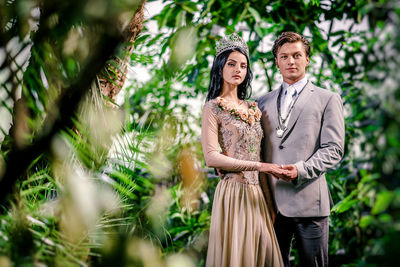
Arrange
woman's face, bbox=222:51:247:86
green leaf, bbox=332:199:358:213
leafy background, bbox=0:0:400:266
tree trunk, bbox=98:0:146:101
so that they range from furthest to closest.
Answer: woman's face, bbox=222:51:247:86 < tree trunk, bbox=98:0:146:101 < green leaf, bbox=332:199:358:213 < leafy background, bbox=0:0:400:266

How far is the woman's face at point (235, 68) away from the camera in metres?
1.76

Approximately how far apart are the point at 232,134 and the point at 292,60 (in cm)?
50

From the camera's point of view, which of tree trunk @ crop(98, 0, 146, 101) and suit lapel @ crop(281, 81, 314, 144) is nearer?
tree trunk @ crop(98, 0, 146, 101)

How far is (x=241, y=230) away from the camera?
163 cm

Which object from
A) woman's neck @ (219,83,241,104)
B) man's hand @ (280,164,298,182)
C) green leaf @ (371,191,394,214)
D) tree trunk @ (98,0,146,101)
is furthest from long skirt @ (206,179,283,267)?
green leaf @ (371,191,394,214)

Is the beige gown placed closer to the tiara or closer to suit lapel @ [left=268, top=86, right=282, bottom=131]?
suit lapel @ [left=268, top=86, right=282, bottom=131]

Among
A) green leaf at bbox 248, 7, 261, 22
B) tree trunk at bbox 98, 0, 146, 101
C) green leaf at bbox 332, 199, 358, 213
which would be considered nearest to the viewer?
green leaf at bbox 332, 199, 358, 213

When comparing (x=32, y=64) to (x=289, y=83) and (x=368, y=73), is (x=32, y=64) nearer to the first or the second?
(x=368, y=73)

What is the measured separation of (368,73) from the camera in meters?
0.74

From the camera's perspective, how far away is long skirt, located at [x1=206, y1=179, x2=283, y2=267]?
1.60 m

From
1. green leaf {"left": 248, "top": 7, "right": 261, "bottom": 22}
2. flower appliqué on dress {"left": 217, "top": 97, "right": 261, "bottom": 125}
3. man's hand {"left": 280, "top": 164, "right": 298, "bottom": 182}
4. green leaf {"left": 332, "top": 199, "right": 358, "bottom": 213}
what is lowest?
green leaf {"left": 332, "top": 199, "right": 358, "bottom": 213}

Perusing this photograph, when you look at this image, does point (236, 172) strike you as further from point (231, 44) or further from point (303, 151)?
point (231, 44)

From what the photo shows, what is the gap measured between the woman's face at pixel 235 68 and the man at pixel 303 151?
205 millimetres

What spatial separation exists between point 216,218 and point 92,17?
1.29 meters
